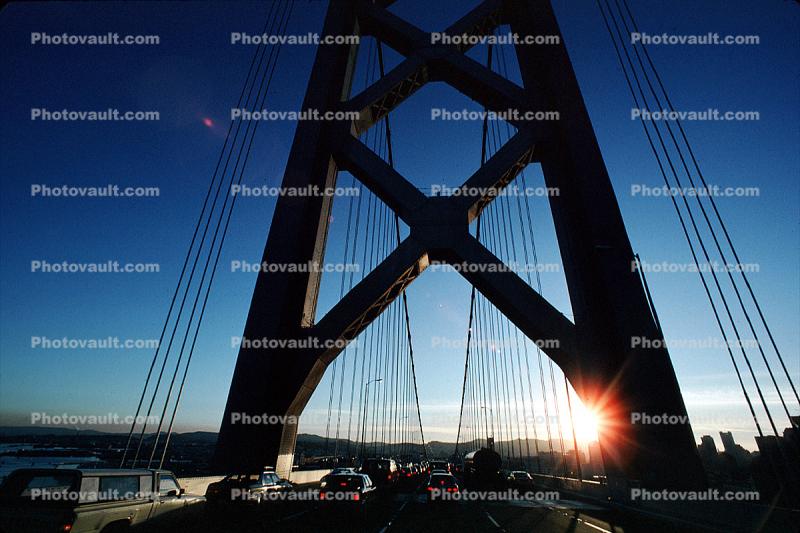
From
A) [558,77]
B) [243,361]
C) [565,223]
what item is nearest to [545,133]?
[558,77]

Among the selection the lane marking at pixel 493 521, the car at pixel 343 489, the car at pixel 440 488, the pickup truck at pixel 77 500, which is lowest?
the lane marking at pixel 493 521

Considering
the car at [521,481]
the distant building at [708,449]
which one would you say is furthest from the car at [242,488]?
the distant building at [708,449]

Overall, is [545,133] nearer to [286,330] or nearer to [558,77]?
[558,77]

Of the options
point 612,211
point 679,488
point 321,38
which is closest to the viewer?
point 679,488

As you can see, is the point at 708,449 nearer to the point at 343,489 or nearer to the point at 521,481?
the point at 521,481

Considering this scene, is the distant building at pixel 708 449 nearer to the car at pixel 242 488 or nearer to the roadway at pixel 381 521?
the roadway at pixel 381 521

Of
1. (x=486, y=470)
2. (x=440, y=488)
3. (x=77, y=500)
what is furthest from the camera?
(x=486, y=470)

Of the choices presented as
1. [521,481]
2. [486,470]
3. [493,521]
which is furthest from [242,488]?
[521,481]
